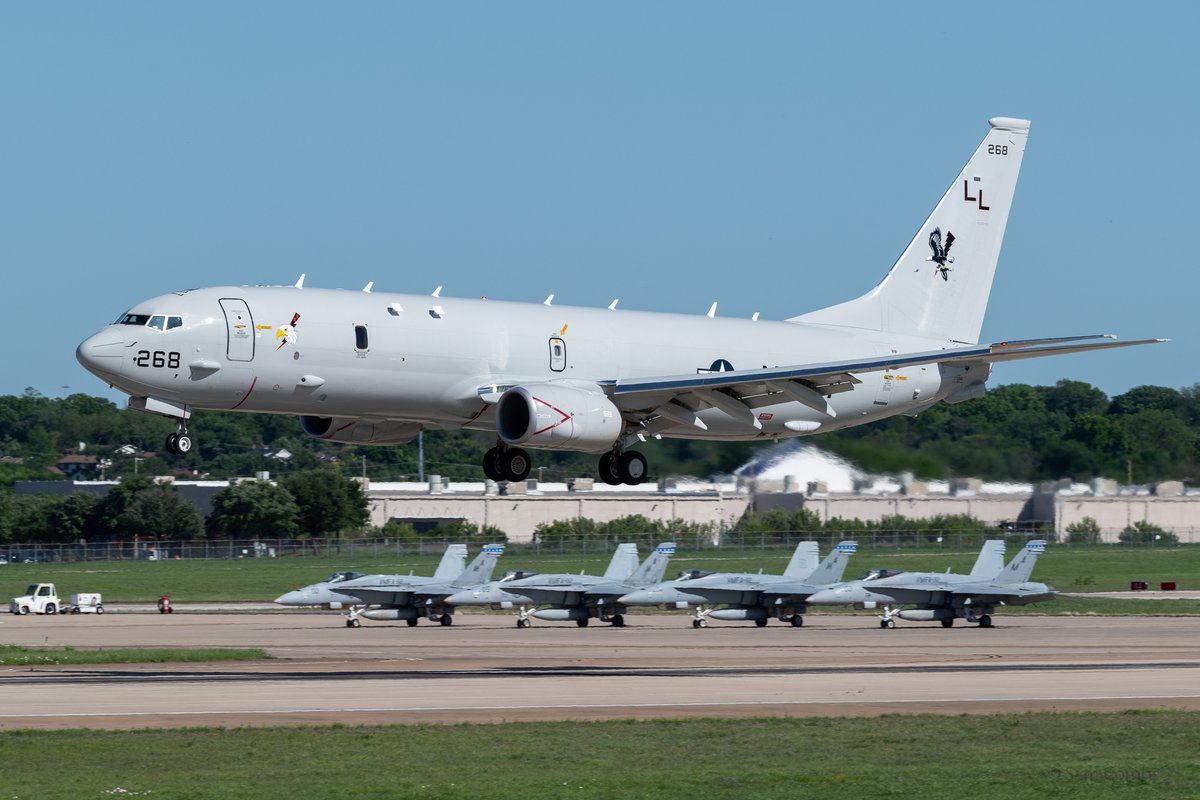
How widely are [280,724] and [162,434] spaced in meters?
145

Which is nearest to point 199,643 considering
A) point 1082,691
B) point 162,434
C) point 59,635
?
point 59,635

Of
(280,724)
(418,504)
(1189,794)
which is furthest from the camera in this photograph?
(418,504)

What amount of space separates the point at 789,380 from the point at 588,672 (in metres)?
13.1

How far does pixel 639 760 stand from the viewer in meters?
33.8

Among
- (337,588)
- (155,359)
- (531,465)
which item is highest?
(155,359)

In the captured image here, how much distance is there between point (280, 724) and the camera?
3884 centimetres

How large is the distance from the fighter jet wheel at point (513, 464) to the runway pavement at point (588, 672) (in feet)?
18.5

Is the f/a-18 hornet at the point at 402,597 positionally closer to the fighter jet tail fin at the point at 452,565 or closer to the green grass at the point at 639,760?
the fighter jet tail fin at the point at 452,565

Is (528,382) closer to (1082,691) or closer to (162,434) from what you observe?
(1082,691)

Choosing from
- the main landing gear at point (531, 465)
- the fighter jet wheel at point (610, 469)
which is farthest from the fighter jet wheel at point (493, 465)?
the fighter jet wheel at point (610, 469)

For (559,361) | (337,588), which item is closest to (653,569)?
(337,588)

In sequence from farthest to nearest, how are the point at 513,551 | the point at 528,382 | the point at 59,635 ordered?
the point at 513,551
the point at 59,635
the point at 528,382

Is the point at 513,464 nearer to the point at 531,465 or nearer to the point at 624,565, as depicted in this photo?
the point at 531,465

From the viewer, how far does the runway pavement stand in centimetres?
4316
